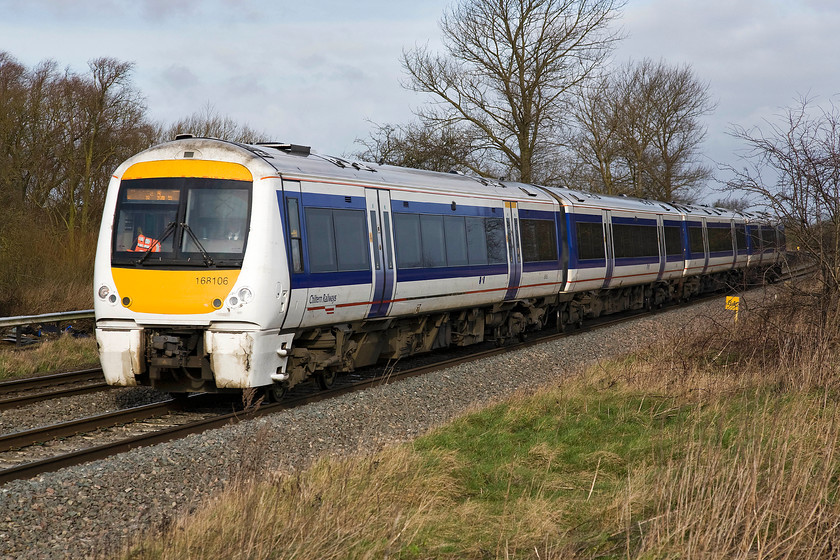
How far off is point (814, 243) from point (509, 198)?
19.4 feet

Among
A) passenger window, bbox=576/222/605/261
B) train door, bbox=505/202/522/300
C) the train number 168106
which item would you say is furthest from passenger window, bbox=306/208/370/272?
passenger window, bbox=576/222/605/261

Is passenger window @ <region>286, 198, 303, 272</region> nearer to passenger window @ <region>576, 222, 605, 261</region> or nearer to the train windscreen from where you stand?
the train windscreen

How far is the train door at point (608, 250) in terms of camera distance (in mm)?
19484

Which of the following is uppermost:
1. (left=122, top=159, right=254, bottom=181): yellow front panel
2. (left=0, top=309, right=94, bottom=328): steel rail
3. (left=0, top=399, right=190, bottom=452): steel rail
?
(left=122, top=159, right=254, bottom=181): yellow front panel

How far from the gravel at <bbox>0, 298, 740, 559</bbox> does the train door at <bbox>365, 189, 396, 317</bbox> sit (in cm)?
112

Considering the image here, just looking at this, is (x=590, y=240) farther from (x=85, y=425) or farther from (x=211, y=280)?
(x=85, y=425)

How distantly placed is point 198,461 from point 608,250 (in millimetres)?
14061

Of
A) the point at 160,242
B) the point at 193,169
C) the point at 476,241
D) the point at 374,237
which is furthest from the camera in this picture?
the point at 476,241

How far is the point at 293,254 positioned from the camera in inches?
372

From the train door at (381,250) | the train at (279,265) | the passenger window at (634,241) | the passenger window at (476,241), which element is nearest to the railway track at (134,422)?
the train at (279,265)

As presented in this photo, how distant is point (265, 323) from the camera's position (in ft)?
29.3

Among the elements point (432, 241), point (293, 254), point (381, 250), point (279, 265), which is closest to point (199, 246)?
point (279, 265)

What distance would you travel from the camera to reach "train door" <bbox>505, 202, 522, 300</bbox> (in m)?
15.0

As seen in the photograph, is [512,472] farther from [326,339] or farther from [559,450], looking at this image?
[326,339]
